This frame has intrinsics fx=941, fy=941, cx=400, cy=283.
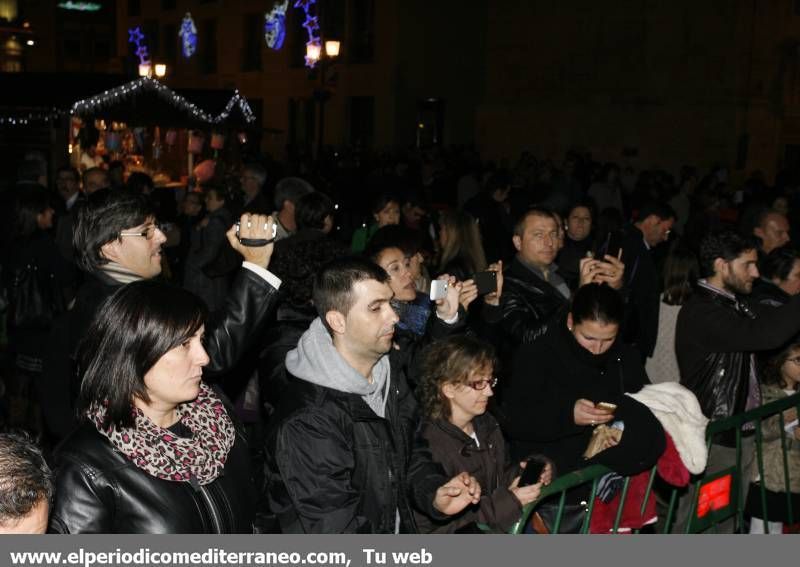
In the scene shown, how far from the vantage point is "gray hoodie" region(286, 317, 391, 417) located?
341cm

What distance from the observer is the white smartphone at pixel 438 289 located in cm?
464

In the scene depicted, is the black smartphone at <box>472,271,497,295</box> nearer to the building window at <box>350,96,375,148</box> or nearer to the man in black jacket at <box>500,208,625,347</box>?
the man in black jacket at <box>500,208,625,347</box>

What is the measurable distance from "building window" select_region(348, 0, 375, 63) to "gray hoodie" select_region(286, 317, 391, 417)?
2598cm

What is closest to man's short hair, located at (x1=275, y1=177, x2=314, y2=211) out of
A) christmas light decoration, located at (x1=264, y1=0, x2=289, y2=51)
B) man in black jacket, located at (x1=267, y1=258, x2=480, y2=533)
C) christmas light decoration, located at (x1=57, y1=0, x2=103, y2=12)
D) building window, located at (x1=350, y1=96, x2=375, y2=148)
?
man in black jacket, located at (x1=267, y1=258, x2=480, y2=533)

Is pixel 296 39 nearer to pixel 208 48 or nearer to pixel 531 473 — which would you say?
pixel 208 48

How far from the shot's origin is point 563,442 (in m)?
4.71

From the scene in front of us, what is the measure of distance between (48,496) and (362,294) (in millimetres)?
1502

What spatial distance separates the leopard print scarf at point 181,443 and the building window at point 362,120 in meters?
25.7

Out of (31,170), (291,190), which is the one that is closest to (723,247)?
(291,190)

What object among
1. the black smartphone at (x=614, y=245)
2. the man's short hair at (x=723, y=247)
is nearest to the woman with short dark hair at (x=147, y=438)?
the man's short hair at (x=723, y=247)

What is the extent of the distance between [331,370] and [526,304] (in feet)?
8.10

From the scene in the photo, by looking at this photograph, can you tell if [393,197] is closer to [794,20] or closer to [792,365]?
[792,365]

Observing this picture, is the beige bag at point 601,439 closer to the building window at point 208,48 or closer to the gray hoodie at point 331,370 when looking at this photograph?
→ the gray hoodie at point 331,370

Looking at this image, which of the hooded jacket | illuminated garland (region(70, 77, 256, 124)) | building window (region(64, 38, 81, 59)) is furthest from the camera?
building window (region(64, 38, 81, 59))
